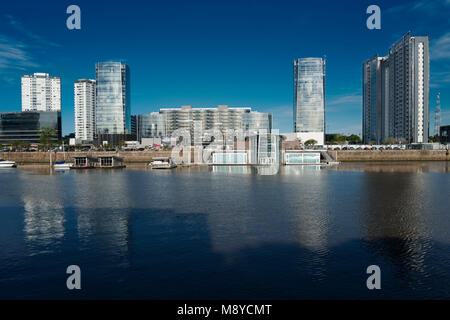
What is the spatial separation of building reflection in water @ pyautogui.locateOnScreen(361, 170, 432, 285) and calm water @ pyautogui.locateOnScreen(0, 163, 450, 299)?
10cm

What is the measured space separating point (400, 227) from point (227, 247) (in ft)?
49.2

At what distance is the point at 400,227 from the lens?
1118 inches

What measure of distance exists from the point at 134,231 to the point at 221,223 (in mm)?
7236

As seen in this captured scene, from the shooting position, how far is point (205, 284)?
17547 millimetres

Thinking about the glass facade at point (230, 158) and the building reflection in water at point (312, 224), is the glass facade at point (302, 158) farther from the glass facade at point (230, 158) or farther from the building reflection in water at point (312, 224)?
the building reflection in water at point (312, 224)

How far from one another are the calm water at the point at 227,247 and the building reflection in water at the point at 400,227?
96 millimetres

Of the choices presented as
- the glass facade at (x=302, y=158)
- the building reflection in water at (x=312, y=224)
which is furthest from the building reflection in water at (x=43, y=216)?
the glass facade at (x=302, y=158)

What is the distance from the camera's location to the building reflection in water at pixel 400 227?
808 inches

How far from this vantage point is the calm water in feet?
56.5

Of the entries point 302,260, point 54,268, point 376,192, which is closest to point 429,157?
point 376,192

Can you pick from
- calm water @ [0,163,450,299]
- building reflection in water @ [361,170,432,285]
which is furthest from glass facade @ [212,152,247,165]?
calm water @ [0,163,450,299]

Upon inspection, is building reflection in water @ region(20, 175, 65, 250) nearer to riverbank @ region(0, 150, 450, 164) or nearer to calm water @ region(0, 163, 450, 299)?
calm water @ region(0, 163, 450, 299)
